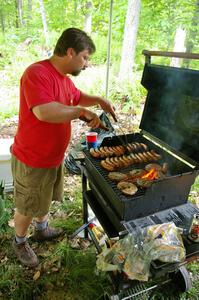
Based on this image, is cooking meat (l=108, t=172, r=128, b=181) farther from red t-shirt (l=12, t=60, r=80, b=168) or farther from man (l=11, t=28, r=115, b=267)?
red t-shirt (l=12, t=60, r=80, b=168)

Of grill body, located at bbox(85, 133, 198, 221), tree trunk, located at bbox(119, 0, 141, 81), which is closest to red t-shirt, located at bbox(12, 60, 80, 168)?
grill body, located at bbox(85, 133, 198, 221)

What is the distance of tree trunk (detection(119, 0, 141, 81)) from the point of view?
21.3 feet

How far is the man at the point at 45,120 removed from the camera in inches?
66.0

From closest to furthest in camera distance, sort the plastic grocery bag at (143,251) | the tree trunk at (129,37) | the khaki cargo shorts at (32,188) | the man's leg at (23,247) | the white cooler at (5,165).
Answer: the plastic grocery bag at (143,251) → the khaki cargo shorts at (32,188) → the man's leg at (23,247) → the white cooler at (5,165) → the tree trunk at (129,37)

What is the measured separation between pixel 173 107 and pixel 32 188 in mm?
1469

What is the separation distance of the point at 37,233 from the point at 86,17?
1024cm

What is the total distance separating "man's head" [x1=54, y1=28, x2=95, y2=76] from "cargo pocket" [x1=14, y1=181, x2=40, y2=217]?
1.11 metres

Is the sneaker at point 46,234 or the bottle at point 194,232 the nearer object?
the bottle at point 194,232

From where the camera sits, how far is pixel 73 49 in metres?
1.81

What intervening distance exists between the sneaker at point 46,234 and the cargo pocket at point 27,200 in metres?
0.57

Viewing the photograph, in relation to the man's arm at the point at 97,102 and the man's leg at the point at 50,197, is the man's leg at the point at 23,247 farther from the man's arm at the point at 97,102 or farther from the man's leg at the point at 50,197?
the man's arm at the point at 97,102

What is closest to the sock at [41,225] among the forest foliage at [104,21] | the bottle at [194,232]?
the bottle at [194,232]

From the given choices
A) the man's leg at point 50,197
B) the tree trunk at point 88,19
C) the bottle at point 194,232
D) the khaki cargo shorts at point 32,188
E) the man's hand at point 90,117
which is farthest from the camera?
the tree trunk at point 88,19

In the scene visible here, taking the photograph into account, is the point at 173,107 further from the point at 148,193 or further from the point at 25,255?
the point at 25,255
